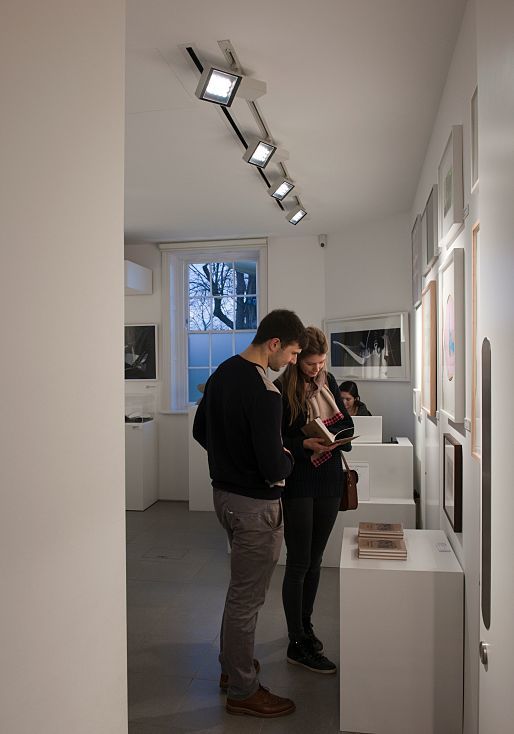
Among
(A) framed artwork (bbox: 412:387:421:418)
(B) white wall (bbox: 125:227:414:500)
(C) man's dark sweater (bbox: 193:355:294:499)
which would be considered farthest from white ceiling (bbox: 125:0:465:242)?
(A) framed artwork (bbox: 412:387:421:418)

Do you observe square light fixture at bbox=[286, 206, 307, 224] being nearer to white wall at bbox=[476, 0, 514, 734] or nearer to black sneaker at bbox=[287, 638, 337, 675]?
black sneaker at bbox=[287, 638, 337, 675]

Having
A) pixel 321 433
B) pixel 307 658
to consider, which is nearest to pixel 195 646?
pixel 307 658

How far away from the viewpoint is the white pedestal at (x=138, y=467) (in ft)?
23.8

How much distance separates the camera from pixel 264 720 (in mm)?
2818

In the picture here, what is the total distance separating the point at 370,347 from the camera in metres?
6.75

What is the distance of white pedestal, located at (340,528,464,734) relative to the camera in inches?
103

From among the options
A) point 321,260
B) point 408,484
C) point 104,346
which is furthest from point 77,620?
point 321,260

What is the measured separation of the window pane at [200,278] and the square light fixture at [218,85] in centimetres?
498

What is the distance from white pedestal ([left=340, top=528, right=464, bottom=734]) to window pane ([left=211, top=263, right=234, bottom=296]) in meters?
5.60

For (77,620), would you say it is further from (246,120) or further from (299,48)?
(246,120)

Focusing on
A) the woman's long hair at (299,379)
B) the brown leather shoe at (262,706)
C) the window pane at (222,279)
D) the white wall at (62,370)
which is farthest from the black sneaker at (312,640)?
the window pane at (222,279)

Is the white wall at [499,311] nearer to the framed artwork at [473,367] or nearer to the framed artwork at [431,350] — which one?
the framed artwork at [473,367]

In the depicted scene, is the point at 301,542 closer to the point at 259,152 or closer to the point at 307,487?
the point at 307,487

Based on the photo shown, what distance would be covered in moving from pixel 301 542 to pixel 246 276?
17.0 feet
